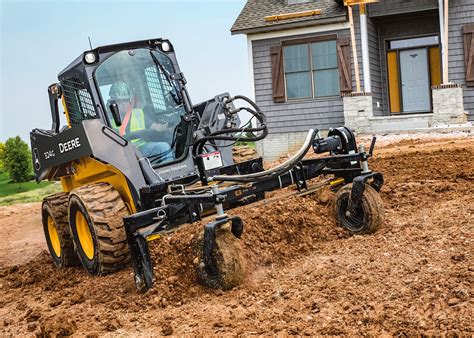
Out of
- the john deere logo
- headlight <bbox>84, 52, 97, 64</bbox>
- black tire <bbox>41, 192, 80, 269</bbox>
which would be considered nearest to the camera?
headlight <bbox>84, 52, 97, 64</bbox>

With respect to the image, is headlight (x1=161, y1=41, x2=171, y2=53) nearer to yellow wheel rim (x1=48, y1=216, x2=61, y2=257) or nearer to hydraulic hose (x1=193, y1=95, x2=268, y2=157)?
hydraulic hose (x1=193, y1=95, x2=268, y2=157)

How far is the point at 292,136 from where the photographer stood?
19984mm

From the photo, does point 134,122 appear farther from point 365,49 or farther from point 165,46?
point 365,49

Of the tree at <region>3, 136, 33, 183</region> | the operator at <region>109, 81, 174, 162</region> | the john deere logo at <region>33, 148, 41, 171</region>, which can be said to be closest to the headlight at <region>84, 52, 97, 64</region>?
the operator at <region>109, 81, 174, 162</region>

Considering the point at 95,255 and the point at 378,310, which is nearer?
the point at 378,310

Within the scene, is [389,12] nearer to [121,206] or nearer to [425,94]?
[425,94]

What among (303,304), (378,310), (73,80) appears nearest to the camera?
(378,310)

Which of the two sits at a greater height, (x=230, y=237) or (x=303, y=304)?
(x=230, y=237)

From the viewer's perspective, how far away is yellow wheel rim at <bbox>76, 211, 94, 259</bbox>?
24.6ft

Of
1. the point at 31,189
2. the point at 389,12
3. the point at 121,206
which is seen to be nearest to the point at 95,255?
the point at 121,206

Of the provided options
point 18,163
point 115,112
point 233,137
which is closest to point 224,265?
point 233,137

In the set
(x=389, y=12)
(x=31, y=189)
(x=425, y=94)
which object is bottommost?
(x=31, y=189)

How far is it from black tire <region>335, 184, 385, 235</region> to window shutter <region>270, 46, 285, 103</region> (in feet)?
42.4

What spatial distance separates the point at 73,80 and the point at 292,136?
41.0 ft
